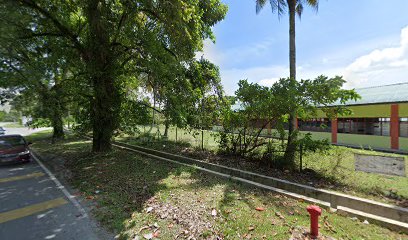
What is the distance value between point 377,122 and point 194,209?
18341 millimetres

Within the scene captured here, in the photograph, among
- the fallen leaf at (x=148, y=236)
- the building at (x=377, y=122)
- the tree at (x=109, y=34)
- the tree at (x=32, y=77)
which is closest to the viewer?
the fallen leaf at (x=148, y=236)

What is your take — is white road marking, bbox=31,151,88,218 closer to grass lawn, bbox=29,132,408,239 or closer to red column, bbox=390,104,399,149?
grass lawn, bbox=29,132,408,239

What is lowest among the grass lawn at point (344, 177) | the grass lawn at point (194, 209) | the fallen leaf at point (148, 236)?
the fallen leaf at point (148, 236)

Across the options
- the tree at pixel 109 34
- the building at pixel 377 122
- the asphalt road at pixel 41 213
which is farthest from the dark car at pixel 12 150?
the building at pixel 377 122

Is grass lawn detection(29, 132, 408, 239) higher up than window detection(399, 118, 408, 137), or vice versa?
window detection(399, 118, 408, 137)

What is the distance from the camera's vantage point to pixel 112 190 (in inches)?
237

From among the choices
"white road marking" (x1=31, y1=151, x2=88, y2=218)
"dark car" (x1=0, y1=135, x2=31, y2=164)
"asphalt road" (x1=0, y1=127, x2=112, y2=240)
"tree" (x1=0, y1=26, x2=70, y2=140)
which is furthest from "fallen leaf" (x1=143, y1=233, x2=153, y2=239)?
"dark car" (x1=0, y1=135, x2=31, y2=164)

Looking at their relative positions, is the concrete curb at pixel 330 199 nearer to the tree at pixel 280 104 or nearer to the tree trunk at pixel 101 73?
the tree at pixel 280 104

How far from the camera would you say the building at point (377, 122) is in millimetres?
15250

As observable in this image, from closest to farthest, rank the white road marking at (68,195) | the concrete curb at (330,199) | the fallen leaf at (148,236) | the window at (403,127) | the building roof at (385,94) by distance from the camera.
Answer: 1. the fallen leaf at (148,236)
2. the concrete curb at (330,199)
3. the white road marking at (68,195)
4. the window at (403,127)
5. the building roof at (385,94)

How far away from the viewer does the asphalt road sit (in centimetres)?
395

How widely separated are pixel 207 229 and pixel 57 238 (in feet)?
8.75

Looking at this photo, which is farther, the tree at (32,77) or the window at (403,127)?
the window at (403,127)

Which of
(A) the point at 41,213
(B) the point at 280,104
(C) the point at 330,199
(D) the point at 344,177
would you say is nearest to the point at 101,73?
(A) the point at 41,213
